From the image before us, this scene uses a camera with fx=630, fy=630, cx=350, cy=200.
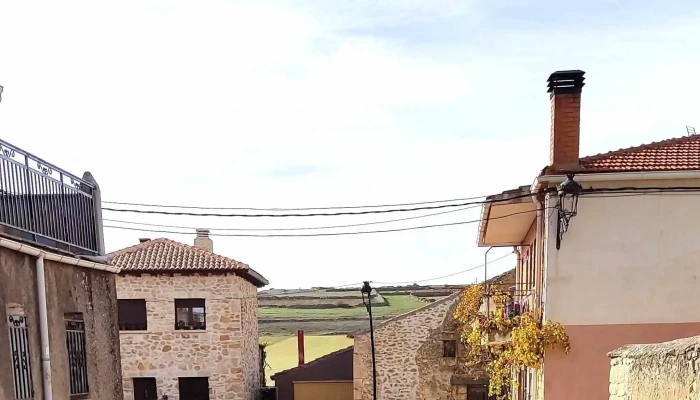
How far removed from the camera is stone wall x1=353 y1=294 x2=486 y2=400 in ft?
66.0

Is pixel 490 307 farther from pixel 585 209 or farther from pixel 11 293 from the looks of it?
pixel 11 293

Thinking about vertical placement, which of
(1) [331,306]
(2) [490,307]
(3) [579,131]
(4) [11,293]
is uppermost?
(3) [579,131]

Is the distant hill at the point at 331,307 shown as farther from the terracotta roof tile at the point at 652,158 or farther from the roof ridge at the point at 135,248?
the terracotta roof tile at the point at 652,158

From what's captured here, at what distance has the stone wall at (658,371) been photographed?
462 centimetres

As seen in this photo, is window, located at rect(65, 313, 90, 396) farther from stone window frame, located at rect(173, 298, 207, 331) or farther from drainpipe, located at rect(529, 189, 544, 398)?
stone window frame, located at rect(173, 298, 207, 331)

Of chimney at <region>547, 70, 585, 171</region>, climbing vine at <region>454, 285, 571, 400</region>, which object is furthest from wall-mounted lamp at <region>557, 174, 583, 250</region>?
climbing vine at <region>454, 285, 571, 400</region>

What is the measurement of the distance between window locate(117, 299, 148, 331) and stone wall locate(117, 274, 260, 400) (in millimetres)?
157

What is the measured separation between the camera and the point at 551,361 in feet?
32.5

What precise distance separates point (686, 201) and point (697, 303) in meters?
1.60

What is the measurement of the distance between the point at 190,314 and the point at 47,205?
14114 millimetres

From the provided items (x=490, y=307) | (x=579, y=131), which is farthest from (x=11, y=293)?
(x=490, y=307)

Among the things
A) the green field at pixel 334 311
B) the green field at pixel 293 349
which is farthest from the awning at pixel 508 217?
the green field at pixel 334 311

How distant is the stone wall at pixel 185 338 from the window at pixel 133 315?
157 millimetres

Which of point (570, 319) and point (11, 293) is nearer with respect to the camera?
point (11, 293)
